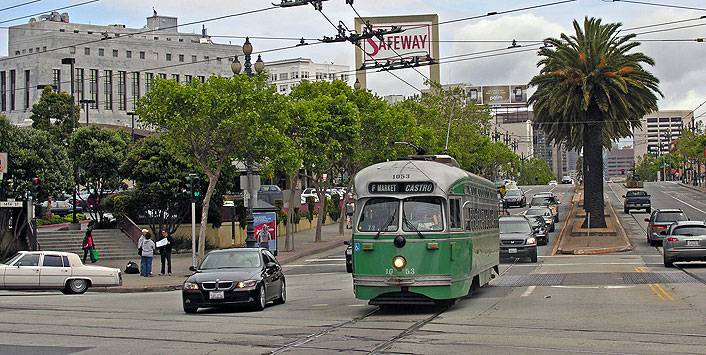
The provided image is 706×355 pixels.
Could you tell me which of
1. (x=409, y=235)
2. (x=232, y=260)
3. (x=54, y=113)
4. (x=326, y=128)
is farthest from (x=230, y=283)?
(x=54, y=113)

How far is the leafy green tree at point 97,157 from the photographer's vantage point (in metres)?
52.3

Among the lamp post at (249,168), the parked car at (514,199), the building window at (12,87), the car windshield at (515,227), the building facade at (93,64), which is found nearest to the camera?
the lamp post at (249,168)

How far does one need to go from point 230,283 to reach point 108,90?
392 feet

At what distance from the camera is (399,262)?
1962cm

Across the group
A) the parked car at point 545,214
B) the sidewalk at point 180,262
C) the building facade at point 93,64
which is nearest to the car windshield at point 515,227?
the sidewalk at point 180,262

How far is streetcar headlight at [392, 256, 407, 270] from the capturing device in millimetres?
19625

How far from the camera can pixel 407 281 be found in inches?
773

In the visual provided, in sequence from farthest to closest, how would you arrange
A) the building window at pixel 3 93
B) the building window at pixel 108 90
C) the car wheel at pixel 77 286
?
the building window at pixel 108 90, the building window at pixel 3 93, the car wheel at pixel 77 286

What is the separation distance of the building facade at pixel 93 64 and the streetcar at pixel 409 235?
105 m

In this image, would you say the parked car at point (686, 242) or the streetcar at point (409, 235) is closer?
the streetcar at point (409, 235)

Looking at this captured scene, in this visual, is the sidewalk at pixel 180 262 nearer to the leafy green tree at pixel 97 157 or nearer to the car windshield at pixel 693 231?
the leafy green tree at pixel 97 157

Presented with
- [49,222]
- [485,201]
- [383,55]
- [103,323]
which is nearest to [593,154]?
[485,201]

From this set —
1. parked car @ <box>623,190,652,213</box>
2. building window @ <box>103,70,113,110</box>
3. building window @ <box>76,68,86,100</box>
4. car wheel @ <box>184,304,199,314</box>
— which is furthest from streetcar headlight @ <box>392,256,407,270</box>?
building window @ <box>103,70,113,110</box>

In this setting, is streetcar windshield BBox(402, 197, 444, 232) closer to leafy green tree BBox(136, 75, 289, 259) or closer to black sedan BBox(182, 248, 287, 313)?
black sedan BBox(182, 248, 287, 313)
